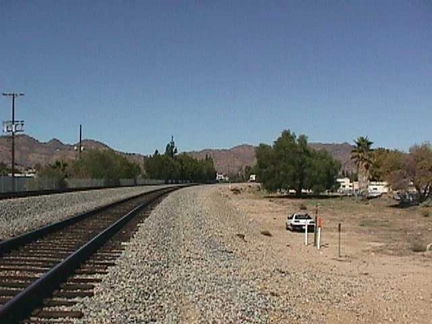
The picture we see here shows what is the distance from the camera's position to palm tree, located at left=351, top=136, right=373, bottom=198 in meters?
130

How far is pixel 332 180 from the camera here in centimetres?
12231

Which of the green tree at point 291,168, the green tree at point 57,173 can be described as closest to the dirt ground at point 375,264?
the green tree at point 57,173

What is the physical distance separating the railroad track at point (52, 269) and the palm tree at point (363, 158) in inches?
4180

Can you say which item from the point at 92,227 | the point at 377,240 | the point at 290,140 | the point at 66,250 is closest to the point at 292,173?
the point at 290,140

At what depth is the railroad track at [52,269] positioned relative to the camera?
10562mm

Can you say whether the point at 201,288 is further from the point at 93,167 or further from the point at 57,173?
the point at 93,167

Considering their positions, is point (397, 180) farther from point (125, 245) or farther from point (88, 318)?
point (88, 318)

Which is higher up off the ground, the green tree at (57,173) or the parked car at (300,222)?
the green tree at (57,173)

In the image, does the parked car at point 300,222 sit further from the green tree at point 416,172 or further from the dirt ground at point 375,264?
the green tree at point 416,172

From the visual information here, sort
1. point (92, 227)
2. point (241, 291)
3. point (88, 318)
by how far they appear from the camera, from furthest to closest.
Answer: point (92, 227) → point (241, 291) → point (88, 318)

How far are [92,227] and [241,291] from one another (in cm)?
1549

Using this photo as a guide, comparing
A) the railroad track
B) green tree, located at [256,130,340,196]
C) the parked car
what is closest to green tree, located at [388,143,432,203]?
green tree, located at [256,130,340,196]

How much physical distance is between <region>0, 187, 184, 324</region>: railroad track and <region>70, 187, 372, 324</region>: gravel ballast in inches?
14.1

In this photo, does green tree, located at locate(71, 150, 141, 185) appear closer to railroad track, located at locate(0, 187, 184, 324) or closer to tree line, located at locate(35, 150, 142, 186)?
tree line, located at locate(35, 150, 142, 186)
